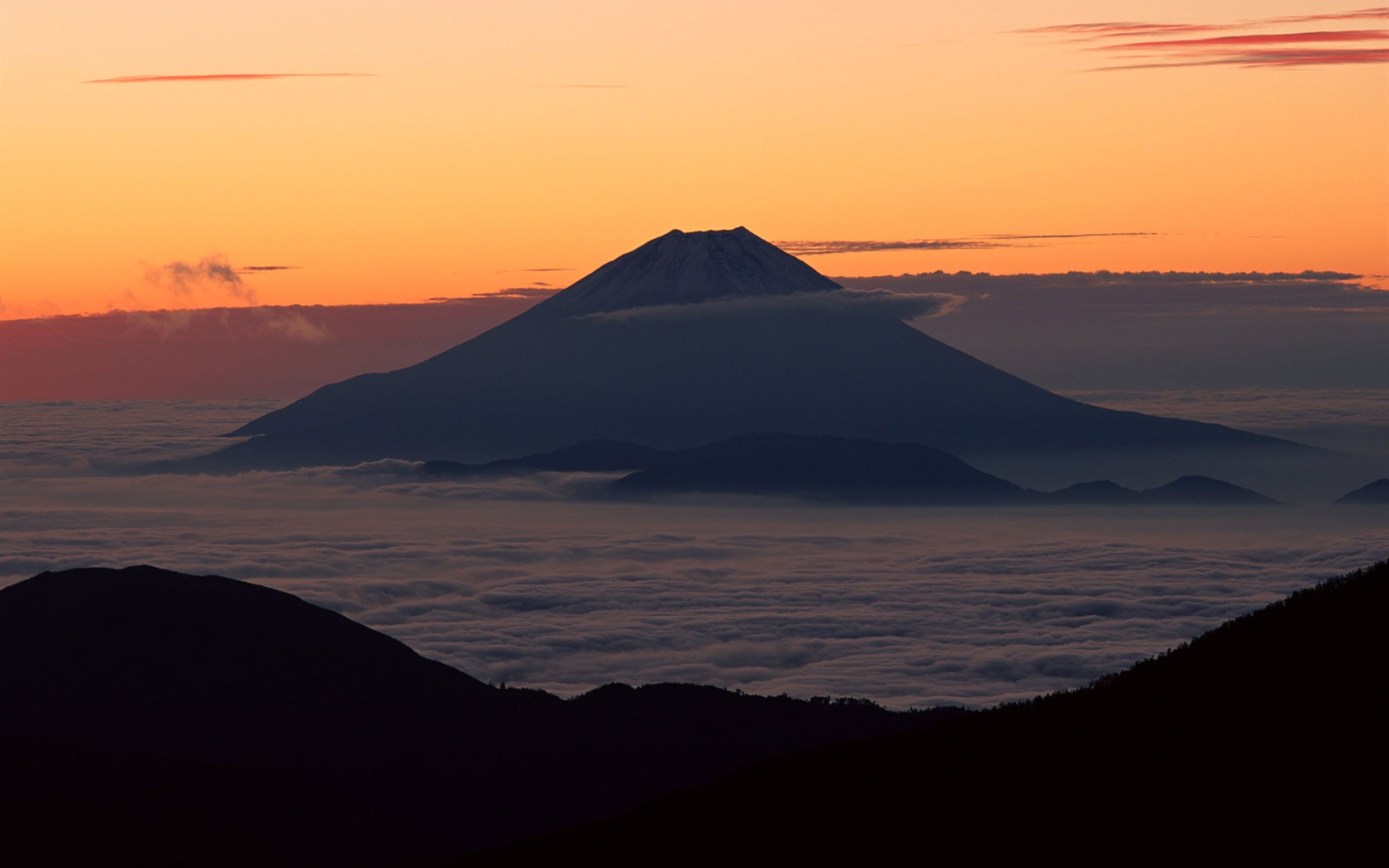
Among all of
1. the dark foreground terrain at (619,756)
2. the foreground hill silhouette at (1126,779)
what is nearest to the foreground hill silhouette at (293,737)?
the dark foreground terrain at (619,756)

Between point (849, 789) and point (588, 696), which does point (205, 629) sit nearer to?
point (588, 696)

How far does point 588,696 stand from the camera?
178 metres

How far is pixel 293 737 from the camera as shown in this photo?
168 metres

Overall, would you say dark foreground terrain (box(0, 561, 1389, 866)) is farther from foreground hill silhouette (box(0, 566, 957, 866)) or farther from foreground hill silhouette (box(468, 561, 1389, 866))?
foreground hill silhouette (box(0, 566, 957, 866))

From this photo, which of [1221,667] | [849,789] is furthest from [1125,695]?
[849,789]

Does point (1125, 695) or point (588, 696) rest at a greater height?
point (1125, 695)

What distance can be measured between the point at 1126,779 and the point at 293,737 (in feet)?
465

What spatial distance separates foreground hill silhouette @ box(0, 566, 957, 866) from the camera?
124 m

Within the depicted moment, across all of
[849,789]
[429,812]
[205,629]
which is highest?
[849,789]

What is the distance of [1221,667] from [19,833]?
3903 inches

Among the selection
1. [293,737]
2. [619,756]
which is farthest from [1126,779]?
[293,737]

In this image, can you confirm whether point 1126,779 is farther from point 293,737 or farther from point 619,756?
point 293,737

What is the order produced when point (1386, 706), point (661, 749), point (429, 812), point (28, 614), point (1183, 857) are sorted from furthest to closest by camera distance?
1. point (28, 614)
2. point (661, 749)
3. point (429, 812)
4. point (1386, 706)
5. point (1183, 857)

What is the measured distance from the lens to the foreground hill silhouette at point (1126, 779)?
119 ft
